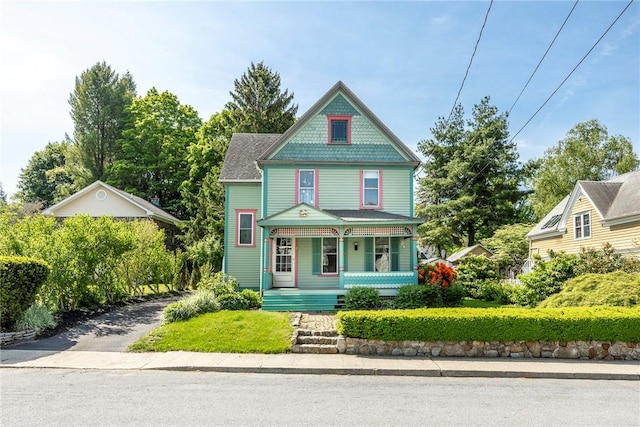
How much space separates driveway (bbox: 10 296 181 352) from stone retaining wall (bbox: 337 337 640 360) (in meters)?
6.82

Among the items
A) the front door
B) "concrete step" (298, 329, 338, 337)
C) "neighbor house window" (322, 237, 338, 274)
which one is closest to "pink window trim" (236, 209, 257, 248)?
the front door

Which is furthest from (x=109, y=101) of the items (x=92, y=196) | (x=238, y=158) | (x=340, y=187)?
(x=340, y=187)

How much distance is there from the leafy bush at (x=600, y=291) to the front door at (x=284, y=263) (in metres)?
9.37

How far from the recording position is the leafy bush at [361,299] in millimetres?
14312

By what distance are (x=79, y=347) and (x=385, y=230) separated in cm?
1081

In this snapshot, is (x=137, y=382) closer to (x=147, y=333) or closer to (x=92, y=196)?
(x=147, y=333)

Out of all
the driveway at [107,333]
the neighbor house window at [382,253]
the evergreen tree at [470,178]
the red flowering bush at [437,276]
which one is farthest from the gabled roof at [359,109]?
the evergreen tree at [470,178]

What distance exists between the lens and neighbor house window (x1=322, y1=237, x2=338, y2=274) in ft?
55.6

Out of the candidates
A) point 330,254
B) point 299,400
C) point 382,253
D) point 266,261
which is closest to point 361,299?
point 330,254

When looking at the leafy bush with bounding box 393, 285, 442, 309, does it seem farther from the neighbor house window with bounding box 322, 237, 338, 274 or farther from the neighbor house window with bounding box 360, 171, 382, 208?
the neighbor house window with bounding box 360, 171, 382, 208

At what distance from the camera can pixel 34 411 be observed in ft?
20.1

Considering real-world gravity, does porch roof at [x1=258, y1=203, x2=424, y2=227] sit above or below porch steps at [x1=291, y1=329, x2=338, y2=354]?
above

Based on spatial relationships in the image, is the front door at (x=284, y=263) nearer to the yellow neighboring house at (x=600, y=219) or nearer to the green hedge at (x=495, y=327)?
→ the green hedge at (x=495, y=327)

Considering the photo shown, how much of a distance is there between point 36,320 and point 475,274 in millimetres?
18299
